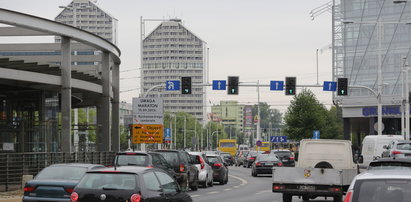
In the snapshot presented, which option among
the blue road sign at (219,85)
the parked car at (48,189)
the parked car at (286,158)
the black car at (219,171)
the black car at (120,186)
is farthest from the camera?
the parked car at (286,158)

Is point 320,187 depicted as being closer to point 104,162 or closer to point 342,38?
point 104,162

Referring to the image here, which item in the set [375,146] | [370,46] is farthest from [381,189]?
[370,46]

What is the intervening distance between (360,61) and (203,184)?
6113cm

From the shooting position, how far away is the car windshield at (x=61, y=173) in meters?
18.1

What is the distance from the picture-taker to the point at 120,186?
13.6 metres

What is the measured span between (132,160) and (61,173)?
18.7 feet

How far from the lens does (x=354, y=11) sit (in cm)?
9175

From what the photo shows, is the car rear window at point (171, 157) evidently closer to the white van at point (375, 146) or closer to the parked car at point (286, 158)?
the white van at point (375, 146)

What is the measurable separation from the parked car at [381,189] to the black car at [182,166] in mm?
18771

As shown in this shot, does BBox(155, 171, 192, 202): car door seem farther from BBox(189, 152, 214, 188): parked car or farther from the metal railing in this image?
BBox(189, 152, 214, 188): parked car

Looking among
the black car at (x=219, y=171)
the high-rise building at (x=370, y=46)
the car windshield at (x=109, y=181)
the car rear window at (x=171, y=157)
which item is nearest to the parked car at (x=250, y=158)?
the high-rise building at (x=370, y=46)

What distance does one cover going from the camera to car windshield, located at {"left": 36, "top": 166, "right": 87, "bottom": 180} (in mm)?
18125

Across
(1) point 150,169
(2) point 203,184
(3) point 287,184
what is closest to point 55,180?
(1) point 150,169

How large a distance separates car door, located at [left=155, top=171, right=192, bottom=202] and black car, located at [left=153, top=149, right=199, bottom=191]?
1316 centimetres
